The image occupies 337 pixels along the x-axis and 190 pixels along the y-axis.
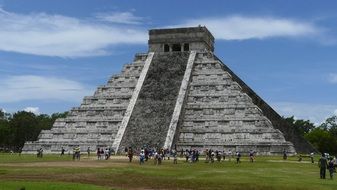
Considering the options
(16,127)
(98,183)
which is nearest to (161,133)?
(98,183)

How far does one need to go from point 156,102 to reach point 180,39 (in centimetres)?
858

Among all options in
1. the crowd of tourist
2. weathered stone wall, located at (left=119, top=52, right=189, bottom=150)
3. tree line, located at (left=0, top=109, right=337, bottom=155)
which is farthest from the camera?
tree line, located at (left=0, top=109, right=337, bottom=155)

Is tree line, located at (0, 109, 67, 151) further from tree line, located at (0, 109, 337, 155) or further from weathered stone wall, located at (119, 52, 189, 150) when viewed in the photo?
weathered stone wall, located at (119, 52, 189, 150)

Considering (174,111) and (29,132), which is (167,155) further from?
(29,132)

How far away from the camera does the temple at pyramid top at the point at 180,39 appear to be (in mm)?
49156

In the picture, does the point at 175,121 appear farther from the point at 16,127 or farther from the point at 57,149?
the point at 16,127

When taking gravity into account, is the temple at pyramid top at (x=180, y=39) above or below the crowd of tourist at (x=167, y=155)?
above

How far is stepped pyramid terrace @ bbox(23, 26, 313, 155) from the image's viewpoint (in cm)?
3991

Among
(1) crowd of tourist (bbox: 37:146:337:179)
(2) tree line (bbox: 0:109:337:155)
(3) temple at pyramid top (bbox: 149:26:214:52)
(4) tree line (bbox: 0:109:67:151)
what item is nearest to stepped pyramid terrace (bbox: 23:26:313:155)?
(3) temple at pyramid top (bbox: 149:26:214:52)

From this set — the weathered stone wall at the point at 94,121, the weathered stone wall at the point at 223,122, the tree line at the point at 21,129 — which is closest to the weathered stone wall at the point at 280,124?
the weathered stone wall at the point at 223,122

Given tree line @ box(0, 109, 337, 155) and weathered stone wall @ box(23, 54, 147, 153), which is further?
tree line @ box(0, 109, 337, 155)

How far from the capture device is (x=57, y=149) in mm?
42812

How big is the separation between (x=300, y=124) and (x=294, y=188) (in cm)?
7828

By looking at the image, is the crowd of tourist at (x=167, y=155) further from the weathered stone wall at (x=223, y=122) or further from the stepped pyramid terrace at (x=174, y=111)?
the stepped pyramid terrace at (x=174, y=111)
